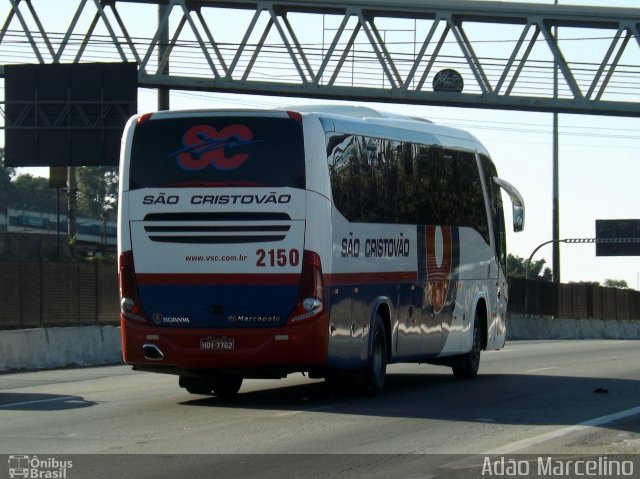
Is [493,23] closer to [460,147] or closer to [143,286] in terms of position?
[460,147]

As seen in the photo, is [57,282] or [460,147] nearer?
[460,147]

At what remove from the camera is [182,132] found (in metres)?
16.6

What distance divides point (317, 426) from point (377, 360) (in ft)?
12.9

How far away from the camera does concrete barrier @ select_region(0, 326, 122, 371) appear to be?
81.7ft

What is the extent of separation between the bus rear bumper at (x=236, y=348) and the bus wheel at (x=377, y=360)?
148 cm

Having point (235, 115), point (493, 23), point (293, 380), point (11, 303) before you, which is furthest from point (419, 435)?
point (493, 23)

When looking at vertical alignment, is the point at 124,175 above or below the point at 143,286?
above

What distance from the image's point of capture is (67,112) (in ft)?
127

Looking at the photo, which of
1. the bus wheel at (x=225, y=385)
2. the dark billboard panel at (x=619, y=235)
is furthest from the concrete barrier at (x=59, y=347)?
the dark billboard panel at (x=619, y=235)

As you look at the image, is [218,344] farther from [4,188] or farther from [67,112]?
[4,188]

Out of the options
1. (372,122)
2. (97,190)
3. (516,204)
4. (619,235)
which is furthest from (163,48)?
(97,190)

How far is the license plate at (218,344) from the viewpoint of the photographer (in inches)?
641

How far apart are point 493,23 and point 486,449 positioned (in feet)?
96.5

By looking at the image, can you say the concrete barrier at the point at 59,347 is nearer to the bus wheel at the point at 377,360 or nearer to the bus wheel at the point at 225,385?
the bus wheel at the point at 225,385
